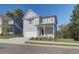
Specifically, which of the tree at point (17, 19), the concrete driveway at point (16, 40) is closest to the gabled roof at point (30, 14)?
the tree at point (17, 19)

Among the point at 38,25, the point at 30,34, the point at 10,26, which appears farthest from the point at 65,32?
the point at 10,26

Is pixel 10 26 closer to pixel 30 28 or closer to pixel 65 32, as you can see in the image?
pixel 30 28

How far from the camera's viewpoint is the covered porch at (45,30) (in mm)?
7441

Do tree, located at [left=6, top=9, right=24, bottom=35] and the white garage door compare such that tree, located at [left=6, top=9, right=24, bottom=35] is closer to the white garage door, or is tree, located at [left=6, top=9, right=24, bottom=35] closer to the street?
the white garage door

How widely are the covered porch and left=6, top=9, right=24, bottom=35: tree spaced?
1.30ft

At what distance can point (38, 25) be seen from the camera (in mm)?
7492

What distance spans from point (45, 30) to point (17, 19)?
64 cm

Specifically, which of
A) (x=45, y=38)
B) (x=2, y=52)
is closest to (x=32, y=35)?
(x=45, y=38)

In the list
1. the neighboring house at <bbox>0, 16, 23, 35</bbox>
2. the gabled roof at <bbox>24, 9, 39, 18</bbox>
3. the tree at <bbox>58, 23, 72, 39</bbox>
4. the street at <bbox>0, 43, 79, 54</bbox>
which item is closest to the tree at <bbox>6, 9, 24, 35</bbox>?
the neighboring house at <bbox>0, 16, 23, 35</bbox>

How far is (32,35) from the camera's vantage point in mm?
7516

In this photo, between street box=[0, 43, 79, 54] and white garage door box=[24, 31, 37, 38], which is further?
white garage door box=[24, 31, 37, 38]

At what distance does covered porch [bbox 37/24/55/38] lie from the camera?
24.4 feet

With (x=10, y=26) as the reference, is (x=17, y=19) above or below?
above

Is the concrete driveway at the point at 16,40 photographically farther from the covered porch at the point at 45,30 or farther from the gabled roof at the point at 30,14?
the gabled roof at the point at 30,14
